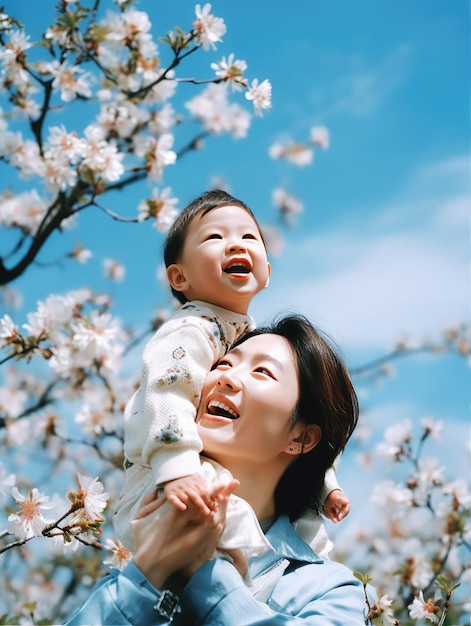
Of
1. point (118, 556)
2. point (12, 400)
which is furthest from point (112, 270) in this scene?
point (118, 556)

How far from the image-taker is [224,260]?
177 cm

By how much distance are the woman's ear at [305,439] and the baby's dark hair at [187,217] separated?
1.42ft

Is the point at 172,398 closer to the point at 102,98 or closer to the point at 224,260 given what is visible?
the point at 224,260

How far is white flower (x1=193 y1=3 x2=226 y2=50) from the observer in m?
2.88

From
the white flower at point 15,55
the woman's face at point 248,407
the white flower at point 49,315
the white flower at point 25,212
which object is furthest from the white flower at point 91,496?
the white flower at point 25,212

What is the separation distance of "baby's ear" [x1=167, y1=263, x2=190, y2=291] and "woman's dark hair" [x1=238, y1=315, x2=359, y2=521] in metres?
0.19

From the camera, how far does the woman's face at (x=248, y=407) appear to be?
1.64 metres

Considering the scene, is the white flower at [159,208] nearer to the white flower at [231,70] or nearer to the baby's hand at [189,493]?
the white flower at [231,70]

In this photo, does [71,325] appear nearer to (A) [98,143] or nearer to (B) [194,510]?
(A) [98,143]

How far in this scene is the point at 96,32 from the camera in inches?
121

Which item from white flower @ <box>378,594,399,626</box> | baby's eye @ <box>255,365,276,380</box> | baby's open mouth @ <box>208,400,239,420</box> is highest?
baby's eye @ <box>255,365,276,380</box>

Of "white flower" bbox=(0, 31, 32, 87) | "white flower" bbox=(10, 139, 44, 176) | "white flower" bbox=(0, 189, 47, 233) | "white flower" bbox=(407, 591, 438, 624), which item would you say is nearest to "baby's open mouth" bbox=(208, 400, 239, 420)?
"white flower" bbox=(407, 591, 438, 624)

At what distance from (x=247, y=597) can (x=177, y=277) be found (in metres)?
0.75

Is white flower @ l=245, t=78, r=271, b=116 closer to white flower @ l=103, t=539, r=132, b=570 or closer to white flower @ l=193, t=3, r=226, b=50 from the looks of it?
white flower @ l=193, t=3, r=226, b=50
